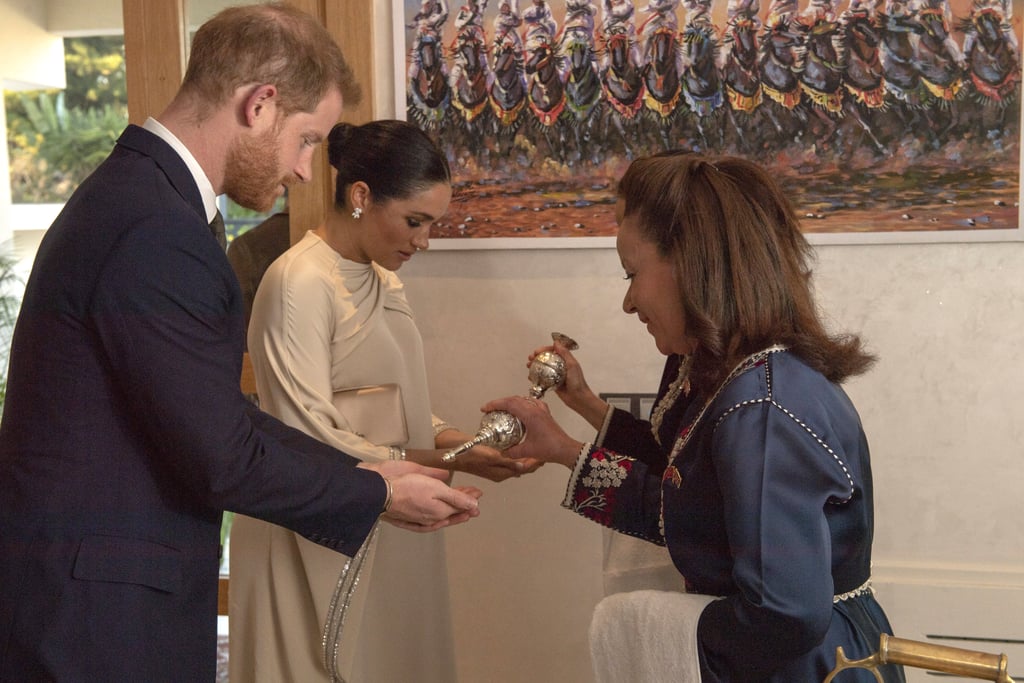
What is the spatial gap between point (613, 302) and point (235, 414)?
1545 mm

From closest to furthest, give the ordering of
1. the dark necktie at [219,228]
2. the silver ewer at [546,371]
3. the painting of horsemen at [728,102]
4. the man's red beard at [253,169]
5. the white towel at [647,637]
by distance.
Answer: the white towel at [647,637]
the man's red beard at [253,169]
the silver ewer at [546,371]
the painting of horsemen at [728,102]
the dark necktie at [219,228]

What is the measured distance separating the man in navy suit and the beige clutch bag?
0.66 metres

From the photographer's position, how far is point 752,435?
1547 mm

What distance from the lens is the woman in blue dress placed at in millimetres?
1497

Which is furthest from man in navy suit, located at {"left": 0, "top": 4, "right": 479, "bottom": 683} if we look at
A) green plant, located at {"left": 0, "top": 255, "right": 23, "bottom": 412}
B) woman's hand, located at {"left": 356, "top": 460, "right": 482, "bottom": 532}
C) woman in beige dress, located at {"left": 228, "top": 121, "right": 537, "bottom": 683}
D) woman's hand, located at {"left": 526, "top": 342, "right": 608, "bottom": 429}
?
green plant, located at {"left": 0, "top": 255, "right": 23, "bottom": 412}

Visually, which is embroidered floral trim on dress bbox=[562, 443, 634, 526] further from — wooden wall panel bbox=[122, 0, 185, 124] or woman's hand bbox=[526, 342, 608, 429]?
wooden wall panel bbox=[122, 0, 185, 124]

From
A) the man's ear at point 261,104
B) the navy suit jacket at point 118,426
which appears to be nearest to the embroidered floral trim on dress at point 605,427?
the navy suit jacket at point 118,426

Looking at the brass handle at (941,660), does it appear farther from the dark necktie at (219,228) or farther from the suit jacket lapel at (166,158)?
the dark necktie at (219,228)

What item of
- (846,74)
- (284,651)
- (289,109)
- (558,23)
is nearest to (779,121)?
(846,74)

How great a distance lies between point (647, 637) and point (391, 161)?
4.25 feet

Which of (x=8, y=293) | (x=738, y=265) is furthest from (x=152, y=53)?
(x=738, y=265)

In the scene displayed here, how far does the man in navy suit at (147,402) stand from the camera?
5.11ft

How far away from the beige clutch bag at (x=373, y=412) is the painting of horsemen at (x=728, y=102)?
747 mm

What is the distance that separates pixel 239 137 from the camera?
1.72 meters
